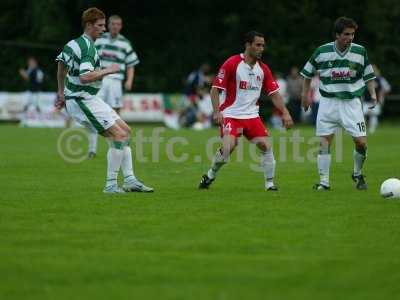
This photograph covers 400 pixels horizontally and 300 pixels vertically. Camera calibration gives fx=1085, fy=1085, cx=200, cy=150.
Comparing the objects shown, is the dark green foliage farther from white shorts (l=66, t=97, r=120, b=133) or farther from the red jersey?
white shorts (l=66, t=97, r=120, b=133)

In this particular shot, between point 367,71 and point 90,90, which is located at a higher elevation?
point 367,71

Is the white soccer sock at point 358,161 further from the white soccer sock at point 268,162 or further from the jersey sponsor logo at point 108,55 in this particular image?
the jersey sponsor logo at point 108,55

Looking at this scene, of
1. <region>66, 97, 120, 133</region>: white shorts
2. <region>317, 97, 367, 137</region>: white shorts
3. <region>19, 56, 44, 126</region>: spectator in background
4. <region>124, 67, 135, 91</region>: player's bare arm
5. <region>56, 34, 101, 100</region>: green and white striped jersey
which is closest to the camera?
<region>56, 34, 101, 100</region>: green and white striped jersey

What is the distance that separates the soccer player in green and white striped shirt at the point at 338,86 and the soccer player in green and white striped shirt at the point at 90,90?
100 inches

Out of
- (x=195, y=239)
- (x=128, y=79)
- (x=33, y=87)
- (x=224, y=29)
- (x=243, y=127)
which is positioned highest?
(x=224, y=29)

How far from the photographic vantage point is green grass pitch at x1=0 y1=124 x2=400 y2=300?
25.2ft

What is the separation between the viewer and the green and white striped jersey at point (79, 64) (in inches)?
510

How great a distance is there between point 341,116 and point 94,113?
10.6ft

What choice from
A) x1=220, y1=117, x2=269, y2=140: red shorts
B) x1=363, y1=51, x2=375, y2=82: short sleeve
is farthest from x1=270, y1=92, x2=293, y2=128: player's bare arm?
x1=363, y1=51, x2=375, y2=82: short sleeve

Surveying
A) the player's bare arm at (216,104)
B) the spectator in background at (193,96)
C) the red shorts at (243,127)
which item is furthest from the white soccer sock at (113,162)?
the spectator in background at (193,96)

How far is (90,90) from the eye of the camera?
1327 centimetres

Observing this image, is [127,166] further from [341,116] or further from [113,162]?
[341,116]

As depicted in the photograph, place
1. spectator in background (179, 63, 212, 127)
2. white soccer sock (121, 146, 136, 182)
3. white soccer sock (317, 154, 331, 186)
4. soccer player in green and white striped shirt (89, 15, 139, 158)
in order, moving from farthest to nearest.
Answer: spectator in background (179, 63, 212, 127) < soccer player in green and white striped shirt (89, 15, 139, 158) < white soccer sock (317, 154, 331, 186) < white soccer sock (121, 146, 136, 182)

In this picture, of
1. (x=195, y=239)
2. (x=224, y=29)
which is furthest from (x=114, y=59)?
(x=224, y=29)
